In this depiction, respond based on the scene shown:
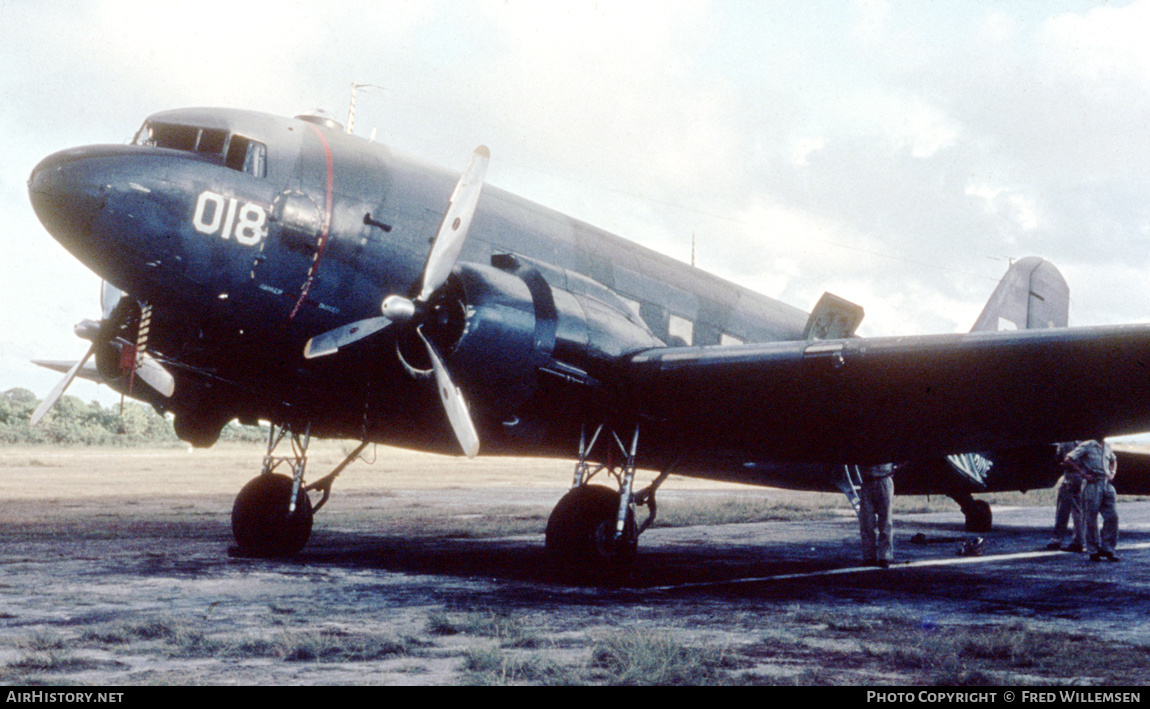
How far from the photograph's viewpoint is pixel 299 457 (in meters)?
10.9

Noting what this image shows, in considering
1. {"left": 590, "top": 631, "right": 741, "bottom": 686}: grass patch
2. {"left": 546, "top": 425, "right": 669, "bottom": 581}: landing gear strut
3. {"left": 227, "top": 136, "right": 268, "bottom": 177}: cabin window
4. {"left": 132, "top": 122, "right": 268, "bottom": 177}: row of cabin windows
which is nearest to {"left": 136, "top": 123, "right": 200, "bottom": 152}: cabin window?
{"left": 132, "top": 122, "right": 268, "bottom": 177}: row of cabin windows

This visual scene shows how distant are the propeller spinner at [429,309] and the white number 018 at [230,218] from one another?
122cm

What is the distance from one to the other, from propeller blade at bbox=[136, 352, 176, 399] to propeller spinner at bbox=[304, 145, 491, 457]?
284 cm

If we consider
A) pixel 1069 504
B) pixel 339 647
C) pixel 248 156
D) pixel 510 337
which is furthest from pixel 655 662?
pixel 1069 504

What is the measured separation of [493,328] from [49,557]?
675 cm

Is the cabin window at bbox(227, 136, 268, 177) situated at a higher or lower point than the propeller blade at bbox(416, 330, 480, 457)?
higher

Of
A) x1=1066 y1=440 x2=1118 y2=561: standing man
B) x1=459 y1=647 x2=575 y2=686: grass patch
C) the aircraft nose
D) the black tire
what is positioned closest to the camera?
x1=459 y1=647 x2=575 y2=686: grass patch

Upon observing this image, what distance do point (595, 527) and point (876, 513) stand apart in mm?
4258

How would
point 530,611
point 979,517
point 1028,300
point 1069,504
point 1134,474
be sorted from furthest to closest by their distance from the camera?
point 979,517, point 1028,300, point 1134,474, point 1069,504, point 530,611

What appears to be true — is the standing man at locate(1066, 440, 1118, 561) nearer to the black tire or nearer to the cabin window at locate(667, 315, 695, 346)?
the black tire

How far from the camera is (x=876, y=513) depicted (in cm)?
1173

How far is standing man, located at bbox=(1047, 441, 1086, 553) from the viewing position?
1332cm

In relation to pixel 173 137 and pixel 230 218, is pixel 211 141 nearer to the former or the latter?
pixel 173 137

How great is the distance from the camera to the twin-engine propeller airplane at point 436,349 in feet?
26.9
